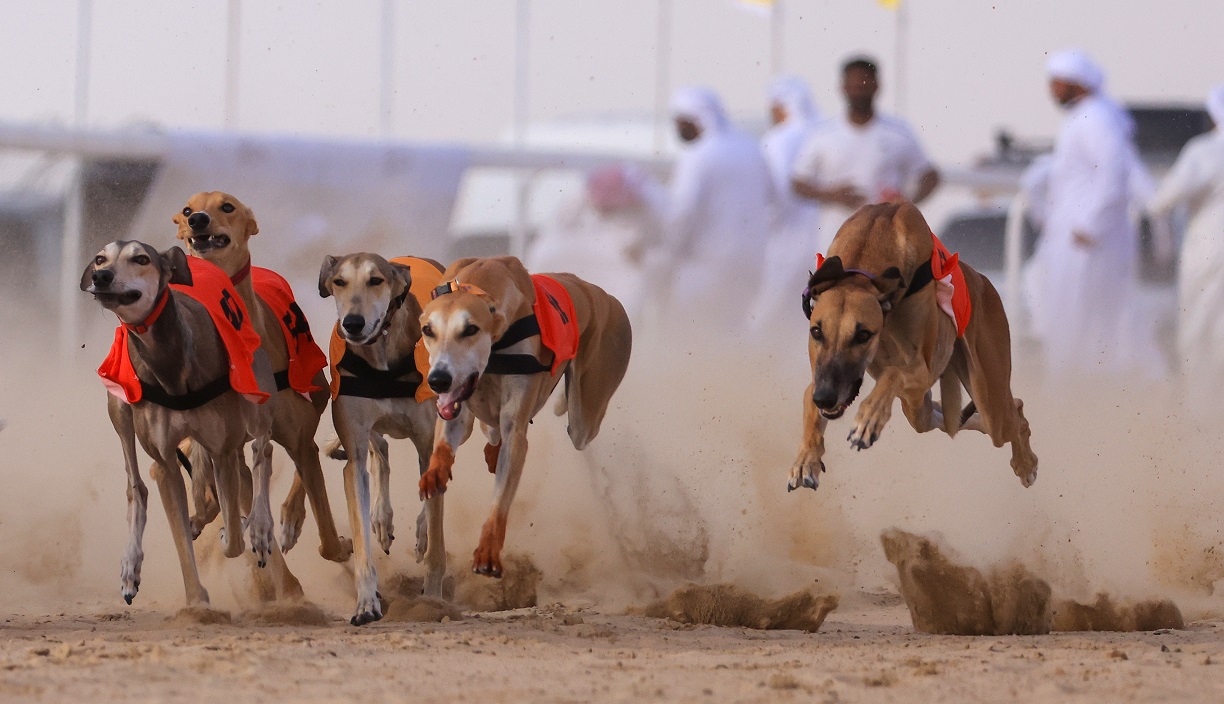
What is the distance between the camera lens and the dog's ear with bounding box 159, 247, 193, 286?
512 cm

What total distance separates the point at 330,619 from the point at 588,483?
1.69 meters

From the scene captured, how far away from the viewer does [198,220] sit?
559cm

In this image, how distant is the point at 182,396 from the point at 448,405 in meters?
0.84

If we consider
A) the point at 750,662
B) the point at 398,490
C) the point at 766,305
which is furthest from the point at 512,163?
the point at 750,662

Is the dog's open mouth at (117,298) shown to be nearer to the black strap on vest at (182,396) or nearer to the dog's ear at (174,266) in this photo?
the dog's ear at (174,266)

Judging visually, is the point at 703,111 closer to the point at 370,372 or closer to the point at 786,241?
the point at 786,241

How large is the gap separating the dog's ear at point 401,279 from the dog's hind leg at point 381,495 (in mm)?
568

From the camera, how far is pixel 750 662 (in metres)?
4.76

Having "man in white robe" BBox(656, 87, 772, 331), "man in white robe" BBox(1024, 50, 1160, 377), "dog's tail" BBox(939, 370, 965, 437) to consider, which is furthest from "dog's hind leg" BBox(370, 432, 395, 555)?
"man in white robe" BBox(1024, 50, 1160, 377)

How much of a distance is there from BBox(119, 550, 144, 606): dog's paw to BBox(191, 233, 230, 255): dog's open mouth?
0.98 metres

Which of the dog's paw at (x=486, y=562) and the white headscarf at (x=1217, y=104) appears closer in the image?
the dog's paw at (x=486, y=562)

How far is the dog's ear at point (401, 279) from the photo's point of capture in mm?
5500

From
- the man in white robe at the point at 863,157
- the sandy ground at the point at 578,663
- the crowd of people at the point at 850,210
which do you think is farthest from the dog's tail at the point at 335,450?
the man in white robe at the point at 863,157

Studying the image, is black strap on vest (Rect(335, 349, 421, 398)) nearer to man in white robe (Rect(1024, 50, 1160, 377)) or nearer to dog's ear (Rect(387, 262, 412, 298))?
dog's ear (Rect(387, 262, 412, 298))
